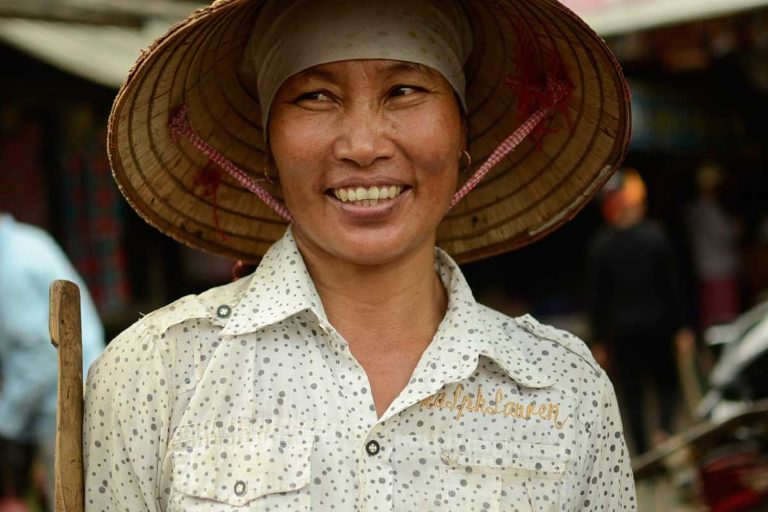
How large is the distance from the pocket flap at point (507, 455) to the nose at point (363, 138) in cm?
52

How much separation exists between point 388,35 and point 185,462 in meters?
0.82

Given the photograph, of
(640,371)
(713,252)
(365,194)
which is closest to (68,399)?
(365,194)

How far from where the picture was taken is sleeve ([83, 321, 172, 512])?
1917mm

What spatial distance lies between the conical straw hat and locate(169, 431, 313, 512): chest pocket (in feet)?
2.02

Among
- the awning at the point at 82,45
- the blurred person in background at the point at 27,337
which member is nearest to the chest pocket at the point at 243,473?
the blurred person in background at the point at 27,337

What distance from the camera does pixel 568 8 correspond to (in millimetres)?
2033

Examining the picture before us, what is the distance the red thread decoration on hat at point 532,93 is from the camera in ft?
7.57

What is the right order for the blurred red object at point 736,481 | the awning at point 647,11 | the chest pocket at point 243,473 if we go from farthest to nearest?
1. the awning at point 647,11
2. the blurred red object at point 736,481
3. the chest pocket at point 243,473

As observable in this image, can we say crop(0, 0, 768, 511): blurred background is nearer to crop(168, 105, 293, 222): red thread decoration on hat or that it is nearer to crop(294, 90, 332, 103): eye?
crop(168, 105, 293, 222): red thread decoration on hat

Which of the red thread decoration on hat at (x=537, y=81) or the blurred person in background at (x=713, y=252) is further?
the blurred person in background at (x=713, y=252)

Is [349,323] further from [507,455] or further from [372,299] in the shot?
[507,455]

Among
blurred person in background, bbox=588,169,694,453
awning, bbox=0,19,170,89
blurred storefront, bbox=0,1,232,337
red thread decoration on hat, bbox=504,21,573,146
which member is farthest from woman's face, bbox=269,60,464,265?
blurred person in background, bbox=588,169,694,453

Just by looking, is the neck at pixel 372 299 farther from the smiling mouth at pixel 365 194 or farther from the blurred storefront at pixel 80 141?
the blurred storefront at pixel 80 141

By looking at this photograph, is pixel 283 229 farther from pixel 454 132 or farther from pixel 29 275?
pixel 29 275
